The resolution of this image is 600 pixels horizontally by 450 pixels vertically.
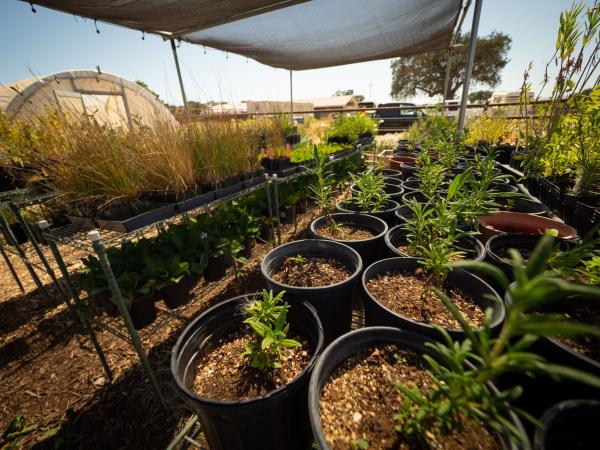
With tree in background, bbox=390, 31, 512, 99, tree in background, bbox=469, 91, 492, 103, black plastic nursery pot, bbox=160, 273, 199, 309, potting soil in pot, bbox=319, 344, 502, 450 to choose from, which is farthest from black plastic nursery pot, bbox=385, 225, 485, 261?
tree in background, bbox=469, 91, 492, 103

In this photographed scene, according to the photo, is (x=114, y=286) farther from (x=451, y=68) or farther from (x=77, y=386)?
(x=451, y=68)

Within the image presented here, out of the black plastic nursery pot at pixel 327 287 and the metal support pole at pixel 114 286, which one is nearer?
the metal support pole at pixel 114 286

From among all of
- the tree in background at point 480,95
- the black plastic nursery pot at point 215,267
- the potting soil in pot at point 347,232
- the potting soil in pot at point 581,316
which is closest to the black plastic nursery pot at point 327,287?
the potting soil in pot at point 347,232

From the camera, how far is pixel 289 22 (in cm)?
277

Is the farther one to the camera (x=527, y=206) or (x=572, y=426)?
(x=527, y=206)

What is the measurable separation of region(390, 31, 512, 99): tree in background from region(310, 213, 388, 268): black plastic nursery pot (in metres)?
22.7

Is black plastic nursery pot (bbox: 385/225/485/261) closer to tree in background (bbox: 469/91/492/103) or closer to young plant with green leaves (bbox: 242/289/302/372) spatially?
young plant with green leaves (bbox: 242/289/302/372)

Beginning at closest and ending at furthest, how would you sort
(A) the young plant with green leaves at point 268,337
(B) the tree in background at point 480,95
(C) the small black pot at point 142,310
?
(A) the young plant with green leaves at point 268,337 → (C) the small black pot at point 142,310 → (B) the tree in background at point 480,95

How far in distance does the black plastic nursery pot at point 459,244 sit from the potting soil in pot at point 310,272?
0.34 meters

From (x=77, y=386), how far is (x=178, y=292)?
86 centimetres

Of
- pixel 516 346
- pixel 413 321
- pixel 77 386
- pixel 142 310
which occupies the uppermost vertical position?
pixel 516 346

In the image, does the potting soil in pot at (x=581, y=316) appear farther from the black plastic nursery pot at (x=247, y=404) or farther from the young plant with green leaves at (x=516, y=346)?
the black plastic nursery pot at (x=247, y=404)

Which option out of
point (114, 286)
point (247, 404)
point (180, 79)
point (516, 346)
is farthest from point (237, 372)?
point (180, 79)

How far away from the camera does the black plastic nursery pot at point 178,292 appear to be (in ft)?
5.34
